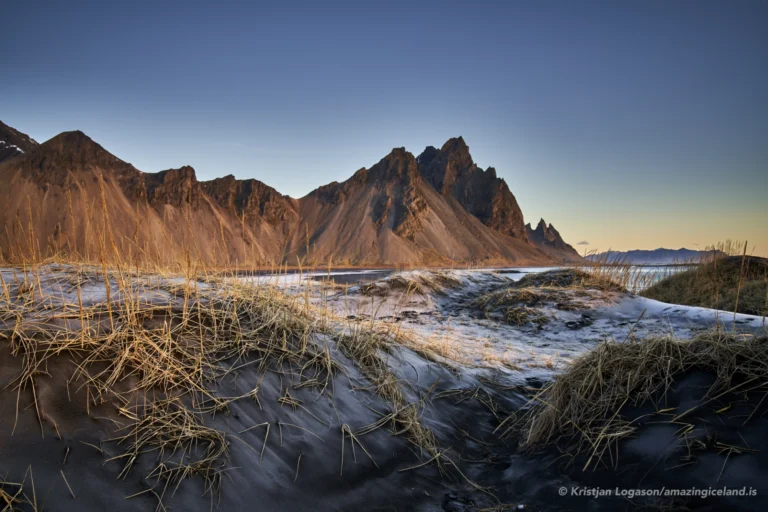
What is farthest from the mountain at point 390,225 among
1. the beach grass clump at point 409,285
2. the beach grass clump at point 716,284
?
the beach grass clump at point 409,285

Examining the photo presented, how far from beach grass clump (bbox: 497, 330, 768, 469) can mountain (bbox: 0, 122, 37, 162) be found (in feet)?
250

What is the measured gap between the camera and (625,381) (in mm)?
2627

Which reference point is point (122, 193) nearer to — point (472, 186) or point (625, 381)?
point (625, 381)

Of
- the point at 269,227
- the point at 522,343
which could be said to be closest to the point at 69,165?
the point at 269,227

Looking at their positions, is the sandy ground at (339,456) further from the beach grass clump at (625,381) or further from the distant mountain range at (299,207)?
the distant mountain range at (299,207)

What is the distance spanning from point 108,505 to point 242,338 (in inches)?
53.5

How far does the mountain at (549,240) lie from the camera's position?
114 meters

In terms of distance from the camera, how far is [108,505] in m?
1.56

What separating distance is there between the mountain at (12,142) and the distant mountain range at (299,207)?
0.24 metres

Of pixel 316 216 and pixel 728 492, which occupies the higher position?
pixel 316 216

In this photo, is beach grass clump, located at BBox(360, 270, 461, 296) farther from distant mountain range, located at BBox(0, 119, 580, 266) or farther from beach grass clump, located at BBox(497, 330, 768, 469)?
distant mountain range, located at BBox(0, 119, 580, 266)

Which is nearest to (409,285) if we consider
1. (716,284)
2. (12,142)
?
(716,284)

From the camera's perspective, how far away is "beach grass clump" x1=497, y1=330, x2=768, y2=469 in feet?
7.36

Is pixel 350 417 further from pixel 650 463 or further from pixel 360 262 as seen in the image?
pixel 360 262
